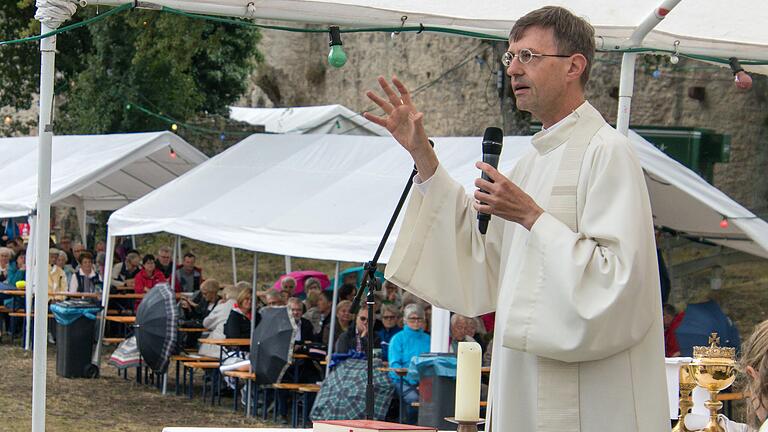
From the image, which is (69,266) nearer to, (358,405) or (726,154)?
(358,405)

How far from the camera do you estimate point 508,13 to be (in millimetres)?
5039

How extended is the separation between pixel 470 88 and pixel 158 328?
52.4 ft

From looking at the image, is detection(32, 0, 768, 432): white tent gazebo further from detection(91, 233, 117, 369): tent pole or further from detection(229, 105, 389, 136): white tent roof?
detection(229, 105, 389, 136): white tent roof

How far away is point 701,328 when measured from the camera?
9.77m

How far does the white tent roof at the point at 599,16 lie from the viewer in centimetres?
479

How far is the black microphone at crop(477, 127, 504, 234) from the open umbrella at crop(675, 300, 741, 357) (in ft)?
23.3

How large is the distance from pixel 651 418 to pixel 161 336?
8902mm

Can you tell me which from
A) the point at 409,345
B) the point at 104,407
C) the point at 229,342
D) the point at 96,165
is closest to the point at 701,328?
the point at 409,345

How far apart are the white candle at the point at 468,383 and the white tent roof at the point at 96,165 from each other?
36.1 ft

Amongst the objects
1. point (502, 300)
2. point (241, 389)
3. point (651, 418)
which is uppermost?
point (502, 300)

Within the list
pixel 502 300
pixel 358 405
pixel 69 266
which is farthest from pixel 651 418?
pixel 69 266

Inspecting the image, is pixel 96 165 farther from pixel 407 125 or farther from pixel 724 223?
pixel 407 125

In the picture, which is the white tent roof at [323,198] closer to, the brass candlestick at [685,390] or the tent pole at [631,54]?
the tent pole at [631,54]

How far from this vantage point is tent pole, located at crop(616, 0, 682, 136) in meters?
4.81
